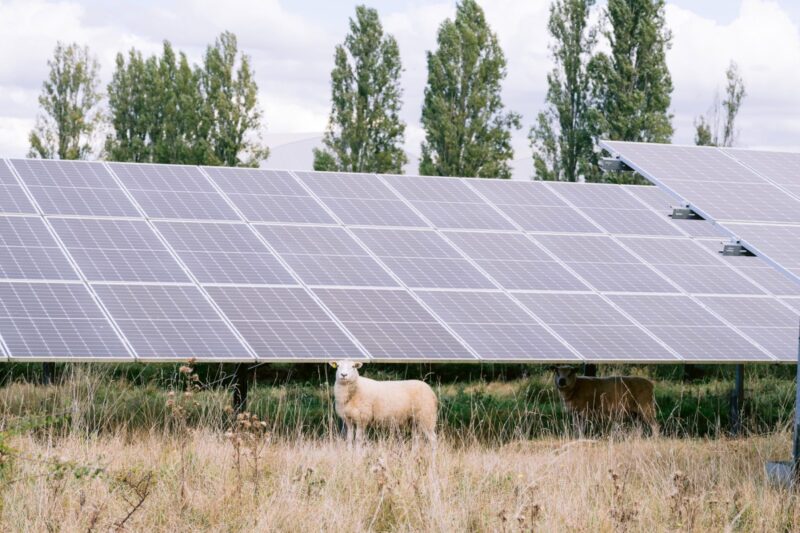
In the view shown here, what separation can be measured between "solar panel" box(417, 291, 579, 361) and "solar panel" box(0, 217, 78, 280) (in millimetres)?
4873

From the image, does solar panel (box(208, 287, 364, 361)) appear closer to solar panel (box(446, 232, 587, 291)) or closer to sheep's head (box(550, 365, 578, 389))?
solar panel (box(446, 232, 587, 291))

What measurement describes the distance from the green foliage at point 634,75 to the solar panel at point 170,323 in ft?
95.2

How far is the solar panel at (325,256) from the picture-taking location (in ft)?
55.8

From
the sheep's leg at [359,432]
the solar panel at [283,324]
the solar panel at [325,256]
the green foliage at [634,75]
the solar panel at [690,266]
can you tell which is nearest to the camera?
the sheep's leg at [359,432]

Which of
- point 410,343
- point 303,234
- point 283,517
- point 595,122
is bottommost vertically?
point 283,517

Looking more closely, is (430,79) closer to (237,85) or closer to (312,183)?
(237,85)

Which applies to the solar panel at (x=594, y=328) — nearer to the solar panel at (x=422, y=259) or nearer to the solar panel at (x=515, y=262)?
the solar panel at (x=515, y=262)

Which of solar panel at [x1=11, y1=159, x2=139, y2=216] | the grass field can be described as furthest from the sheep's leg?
solar panel at [x1=11, y1=159, x2=139, y2=216]

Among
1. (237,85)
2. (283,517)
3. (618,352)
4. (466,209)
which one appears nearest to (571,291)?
(618,352)

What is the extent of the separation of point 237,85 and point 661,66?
16.7 meters

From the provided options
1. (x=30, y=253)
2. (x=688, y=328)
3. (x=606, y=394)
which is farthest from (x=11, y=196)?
(x=688, y=328)

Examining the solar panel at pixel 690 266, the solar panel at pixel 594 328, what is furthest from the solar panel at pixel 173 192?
the solar panel at pixel 690 266

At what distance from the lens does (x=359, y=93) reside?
A: 46.2 m

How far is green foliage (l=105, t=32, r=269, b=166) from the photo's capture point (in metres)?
47.7
